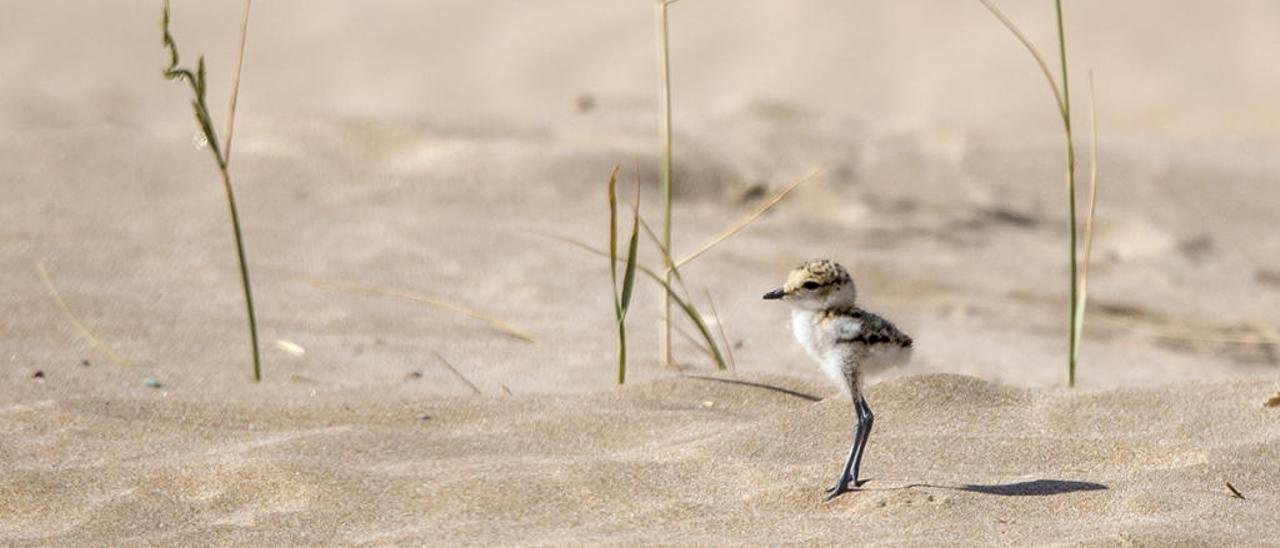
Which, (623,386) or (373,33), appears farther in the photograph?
(373,33)

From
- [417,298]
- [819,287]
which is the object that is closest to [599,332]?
[417,298]

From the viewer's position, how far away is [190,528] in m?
3.20

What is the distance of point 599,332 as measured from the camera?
5.18m

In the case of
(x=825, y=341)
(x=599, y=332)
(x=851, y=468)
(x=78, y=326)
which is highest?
(x=825, y=341)

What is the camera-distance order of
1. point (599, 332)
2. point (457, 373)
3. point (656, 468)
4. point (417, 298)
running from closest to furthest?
point (656, 468) → point (457, 373) → point (599, 332) → point (417, 298)

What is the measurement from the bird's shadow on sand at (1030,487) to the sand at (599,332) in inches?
0.5

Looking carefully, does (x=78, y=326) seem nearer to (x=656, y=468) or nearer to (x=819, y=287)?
(x=656, y=468)

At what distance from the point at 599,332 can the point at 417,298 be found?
1.86ft

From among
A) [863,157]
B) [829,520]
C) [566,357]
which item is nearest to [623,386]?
[566,357]

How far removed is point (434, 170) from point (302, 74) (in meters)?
6.73

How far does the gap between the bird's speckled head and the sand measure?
33cm

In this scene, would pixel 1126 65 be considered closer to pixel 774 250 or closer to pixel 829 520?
pixel 774 250

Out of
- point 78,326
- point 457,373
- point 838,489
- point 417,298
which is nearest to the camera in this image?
point 838,489

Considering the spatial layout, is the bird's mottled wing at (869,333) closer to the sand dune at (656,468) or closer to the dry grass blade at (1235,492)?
the sand dune at (656,468)
